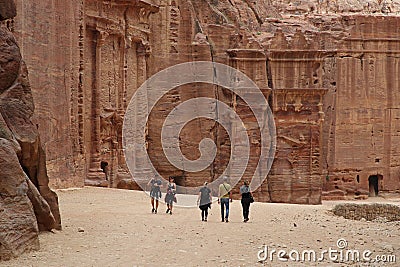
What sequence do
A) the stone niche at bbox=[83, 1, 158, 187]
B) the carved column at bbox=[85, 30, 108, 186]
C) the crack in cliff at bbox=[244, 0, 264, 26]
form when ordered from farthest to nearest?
the crack in cliff at bbox=[244, 0, 264, 26], the carved column at bbox=[85, 30, 108, 186], the stone niche at bbox=[83, 1, 158, 187]

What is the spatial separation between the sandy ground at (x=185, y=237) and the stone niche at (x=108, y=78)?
580 cm

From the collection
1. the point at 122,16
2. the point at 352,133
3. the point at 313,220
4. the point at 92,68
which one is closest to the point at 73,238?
the point at 313,220

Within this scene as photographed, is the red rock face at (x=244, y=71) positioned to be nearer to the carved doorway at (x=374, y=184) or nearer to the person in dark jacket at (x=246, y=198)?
the carved doorway at (x=374, y=184)

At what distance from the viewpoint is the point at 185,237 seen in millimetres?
13961

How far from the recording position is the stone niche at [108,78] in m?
25.5

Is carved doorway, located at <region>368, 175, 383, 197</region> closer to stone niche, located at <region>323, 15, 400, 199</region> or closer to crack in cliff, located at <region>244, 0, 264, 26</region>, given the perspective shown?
stone niche, located at <region>323, 15, 400, 199</region>

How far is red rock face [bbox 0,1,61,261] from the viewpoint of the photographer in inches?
435

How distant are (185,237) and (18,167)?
394cm

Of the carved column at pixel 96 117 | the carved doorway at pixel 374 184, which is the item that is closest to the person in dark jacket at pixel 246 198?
the carved column at pixel 96 117

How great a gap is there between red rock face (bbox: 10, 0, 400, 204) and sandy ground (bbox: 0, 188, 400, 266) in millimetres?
5096

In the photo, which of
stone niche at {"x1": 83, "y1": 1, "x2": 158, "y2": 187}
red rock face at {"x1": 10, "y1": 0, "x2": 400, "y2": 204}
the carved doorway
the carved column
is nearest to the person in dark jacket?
red rock face at {"x1": 10, "y1": 0, "x2": 400, "y2": 204}

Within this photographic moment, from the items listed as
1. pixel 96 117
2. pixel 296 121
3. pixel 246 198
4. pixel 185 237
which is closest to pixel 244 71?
pixel 296 121

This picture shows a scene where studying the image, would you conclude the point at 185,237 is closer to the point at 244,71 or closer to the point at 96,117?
the point at 96,117

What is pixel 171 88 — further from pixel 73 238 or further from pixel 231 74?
pixel 73 238
